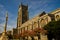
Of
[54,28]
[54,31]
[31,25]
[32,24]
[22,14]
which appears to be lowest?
[54,31]

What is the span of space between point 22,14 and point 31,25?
22.3m

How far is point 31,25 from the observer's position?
2606 inches

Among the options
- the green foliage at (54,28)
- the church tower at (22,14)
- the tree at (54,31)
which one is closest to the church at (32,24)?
the church tower at (22,14)

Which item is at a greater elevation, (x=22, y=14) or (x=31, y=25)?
(x=22, y=14)

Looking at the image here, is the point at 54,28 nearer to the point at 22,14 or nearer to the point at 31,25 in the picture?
the point at 31,25

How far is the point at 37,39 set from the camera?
97.3 ft

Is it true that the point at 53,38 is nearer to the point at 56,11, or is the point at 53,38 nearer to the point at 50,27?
the point at 50,27

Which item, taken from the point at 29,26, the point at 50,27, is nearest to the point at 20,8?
the point at 29,26

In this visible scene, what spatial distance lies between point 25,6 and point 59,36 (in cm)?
5768

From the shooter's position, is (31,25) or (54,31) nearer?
(54,31)

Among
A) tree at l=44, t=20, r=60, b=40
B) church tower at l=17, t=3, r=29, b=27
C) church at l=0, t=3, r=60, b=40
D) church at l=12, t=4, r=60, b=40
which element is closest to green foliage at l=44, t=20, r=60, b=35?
tree at l=44, t=20, r=60, b=40

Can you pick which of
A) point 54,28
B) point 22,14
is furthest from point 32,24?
point 54,28

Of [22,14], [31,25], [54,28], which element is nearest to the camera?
[54,28]

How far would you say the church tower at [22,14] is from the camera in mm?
85125
